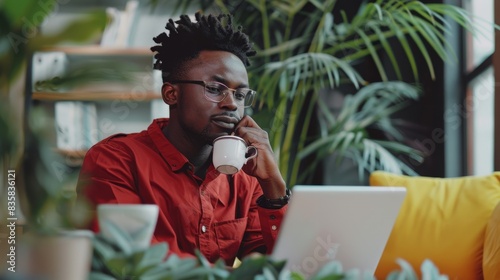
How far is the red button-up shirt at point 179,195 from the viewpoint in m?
1.85

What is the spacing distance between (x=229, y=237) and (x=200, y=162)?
0.73 feet

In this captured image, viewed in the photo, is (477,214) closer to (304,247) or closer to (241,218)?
(241,218)

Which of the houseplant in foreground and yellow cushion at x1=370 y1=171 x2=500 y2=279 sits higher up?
the houseplant in foreground

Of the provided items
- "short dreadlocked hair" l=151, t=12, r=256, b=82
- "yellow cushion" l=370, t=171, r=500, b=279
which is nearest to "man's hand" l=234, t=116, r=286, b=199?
"short dreadlocked hair" l=151, t=12, r=256, b=82

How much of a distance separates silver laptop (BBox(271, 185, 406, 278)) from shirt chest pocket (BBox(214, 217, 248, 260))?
0.65 m

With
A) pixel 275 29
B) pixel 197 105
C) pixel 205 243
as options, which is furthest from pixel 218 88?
pixel 275 29

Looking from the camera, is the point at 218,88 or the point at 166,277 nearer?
the point at 166,277

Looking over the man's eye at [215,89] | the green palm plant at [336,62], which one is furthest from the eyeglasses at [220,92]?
the green palm plant at [336,62]

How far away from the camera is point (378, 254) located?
1395 mm

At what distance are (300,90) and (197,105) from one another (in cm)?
132

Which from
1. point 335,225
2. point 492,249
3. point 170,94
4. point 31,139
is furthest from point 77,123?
point 31,139

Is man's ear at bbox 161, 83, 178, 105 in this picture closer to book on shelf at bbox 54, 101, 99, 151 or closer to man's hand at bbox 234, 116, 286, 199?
man's hand at bbox 234, 116, 286, 199

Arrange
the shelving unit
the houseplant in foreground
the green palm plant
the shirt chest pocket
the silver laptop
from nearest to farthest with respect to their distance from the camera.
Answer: the houseplant in foreground, the silver laptop, the shirt chest pocket, the green palm plant, the shelving unit

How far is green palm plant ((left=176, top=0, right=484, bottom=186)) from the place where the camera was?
294cm
